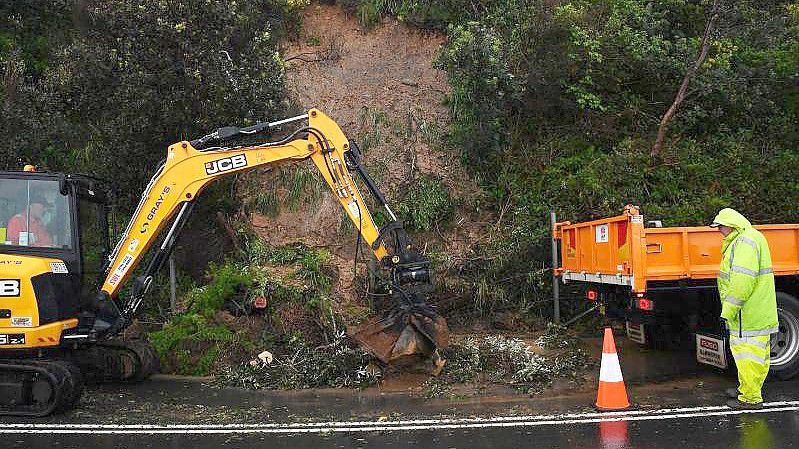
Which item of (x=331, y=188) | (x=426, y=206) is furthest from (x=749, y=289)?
(x=426, y=206)

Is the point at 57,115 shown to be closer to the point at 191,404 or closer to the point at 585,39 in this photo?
the point at 191,404

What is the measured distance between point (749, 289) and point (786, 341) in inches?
69.5

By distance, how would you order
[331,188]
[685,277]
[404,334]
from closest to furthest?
[685,277] → [404,334] → [331,188]

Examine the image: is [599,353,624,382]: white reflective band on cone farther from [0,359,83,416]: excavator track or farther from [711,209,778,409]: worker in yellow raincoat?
[0,359,83,416]: excavator track

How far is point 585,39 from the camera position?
14.4m

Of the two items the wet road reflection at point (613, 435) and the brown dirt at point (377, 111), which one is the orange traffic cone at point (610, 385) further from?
the brown dirt at point (377, 111)

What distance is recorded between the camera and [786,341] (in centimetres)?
898

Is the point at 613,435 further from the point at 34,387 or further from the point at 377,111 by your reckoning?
the point at 377,111

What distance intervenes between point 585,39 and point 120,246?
30.7 feet

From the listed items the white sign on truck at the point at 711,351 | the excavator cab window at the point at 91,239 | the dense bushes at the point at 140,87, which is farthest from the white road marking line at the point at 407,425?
the dense bushes at the point at 140,87

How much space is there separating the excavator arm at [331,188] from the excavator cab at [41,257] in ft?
1.58

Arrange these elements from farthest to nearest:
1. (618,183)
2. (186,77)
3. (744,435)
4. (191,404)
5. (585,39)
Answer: (585,39) → (618,183) → (186,77) → (191,404) → (744,435)

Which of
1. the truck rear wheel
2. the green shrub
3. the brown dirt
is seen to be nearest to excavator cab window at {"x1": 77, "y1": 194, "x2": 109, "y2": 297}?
the brown dirt

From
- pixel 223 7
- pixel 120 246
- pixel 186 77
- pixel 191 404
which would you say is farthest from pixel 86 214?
pixel 223 7
